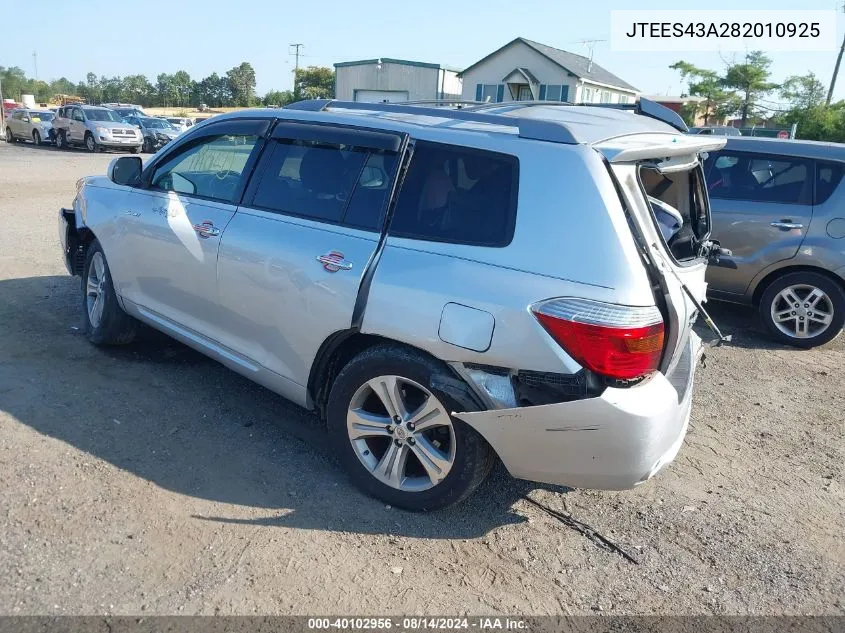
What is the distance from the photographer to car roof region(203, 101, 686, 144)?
3191 millimetres

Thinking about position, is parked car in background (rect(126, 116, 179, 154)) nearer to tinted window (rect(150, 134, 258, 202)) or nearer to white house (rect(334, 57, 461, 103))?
white house (rect(334, 57, 461, 103))

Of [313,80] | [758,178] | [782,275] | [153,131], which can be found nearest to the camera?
[782,275]

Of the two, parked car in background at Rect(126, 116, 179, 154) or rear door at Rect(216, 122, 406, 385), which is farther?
parked car in background at Rect(126, 116, 179, 154)

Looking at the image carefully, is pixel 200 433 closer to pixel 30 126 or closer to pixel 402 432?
pixel 402 432

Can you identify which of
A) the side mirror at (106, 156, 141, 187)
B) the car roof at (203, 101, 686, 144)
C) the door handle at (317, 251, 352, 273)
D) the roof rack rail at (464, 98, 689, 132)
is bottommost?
the door handle at (317, 251, 352, 273)

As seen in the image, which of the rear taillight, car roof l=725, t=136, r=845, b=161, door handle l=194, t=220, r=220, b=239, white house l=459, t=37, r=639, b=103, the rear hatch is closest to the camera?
the rear taillight

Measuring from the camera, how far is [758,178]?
22.2 ft

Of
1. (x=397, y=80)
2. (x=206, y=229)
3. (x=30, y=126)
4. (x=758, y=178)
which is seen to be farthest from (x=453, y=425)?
(x=397, y=80)

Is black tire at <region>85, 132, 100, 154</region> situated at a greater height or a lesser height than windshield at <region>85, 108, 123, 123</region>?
lesser

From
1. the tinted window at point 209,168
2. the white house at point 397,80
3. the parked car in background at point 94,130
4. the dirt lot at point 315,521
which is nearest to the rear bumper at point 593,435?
the dirt lot at point 315,521

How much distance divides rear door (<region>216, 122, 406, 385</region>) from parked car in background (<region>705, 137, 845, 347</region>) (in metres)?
4.27

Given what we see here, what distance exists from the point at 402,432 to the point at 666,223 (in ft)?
6.17

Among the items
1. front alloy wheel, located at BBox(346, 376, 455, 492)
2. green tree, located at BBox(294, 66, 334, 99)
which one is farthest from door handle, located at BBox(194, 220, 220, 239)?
green tree, located at BBox(294, 66, 334, 99)

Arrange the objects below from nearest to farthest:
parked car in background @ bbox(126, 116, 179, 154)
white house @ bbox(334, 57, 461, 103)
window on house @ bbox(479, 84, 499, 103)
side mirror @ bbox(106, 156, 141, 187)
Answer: side mirror @ bbox(106, 156, 141, 187)
parked car in background @ bbox(126, 116, 179, 154)
window on house @ bbox(479, 84, 499, 103)
white house @ bbox(334, 57, 461, 103)
